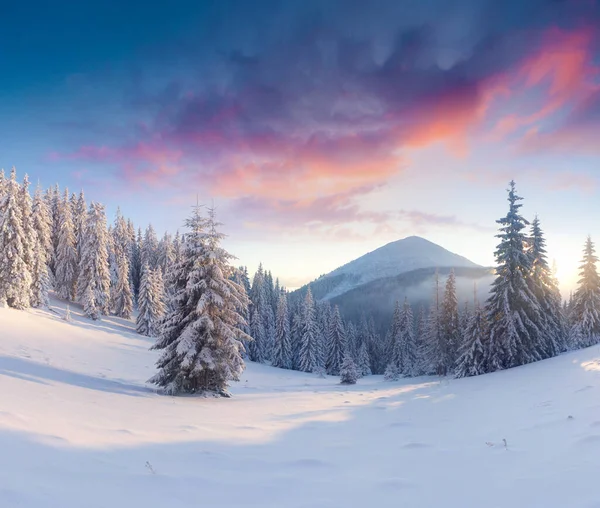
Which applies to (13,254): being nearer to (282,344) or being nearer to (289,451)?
(289,451)

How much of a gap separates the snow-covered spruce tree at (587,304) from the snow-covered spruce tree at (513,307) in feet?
42.5

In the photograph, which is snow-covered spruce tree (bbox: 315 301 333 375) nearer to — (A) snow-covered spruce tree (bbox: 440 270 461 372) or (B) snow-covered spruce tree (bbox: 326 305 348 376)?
(B) snow-covered spruce tree (bbox: 326 305 348 376)

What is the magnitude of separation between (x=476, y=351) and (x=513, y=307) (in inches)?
182

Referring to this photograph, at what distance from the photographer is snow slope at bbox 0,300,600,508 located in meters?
4.36

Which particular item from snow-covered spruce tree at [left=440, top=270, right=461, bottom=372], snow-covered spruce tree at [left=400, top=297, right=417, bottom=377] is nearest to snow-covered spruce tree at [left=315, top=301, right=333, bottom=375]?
snow-covered spruce tree at [left=400, top=297, right=417, bottom=377]

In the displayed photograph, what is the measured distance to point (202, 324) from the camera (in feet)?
47.3

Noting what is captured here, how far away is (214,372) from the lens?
14828 mm

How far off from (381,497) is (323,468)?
146 cm

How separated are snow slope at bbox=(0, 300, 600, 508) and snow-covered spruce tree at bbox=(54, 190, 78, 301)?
45.4 meters

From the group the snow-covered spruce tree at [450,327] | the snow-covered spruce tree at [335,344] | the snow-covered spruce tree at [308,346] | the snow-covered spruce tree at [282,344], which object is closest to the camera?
the snow-covered spruce tree at [450,327]

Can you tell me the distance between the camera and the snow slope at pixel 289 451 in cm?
436

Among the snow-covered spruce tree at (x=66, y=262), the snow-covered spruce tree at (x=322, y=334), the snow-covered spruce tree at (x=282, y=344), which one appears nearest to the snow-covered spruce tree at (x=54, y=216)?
the snow-covered spruce tree at (x=66, y=262)

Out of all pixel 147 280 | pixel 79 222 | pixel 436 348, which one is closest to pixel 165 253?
pixel 79 222

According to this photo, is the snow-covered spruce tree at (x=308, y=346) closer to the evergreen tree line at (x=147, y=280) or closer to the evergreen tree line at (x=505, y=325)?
the evergreen tree line at (x=505, y=325)
